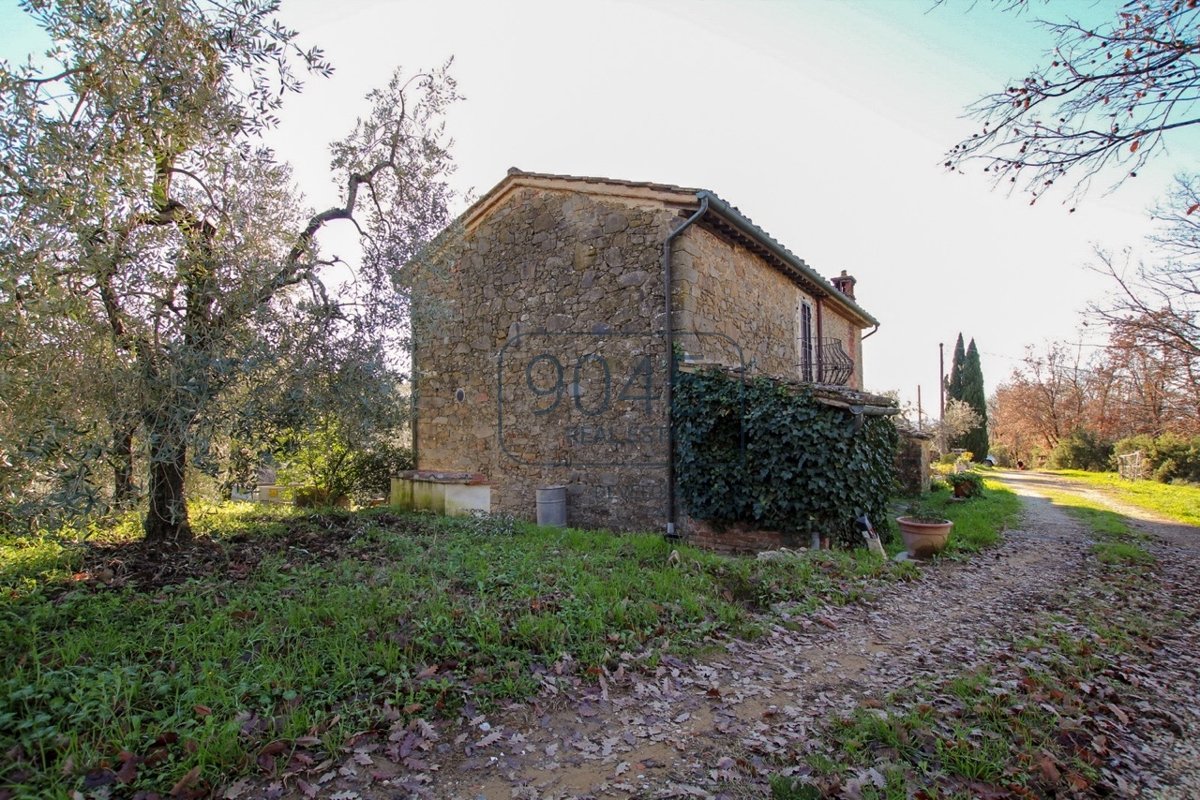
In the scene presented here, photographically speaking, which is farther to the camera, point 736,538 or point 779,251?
point 779,251

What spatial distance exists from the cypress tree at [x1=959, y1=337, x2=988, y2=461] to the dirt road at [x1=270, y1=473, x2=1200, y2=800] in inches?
1072

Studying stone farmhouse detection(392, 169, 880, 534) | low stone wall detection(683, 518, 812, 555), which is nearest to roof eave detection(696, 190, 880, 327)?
stone farmhouse detection(392, 169, 880, 534)

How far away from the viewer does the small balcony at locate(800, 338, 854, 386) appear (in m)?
12.3

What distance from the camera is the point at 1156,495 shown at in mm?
14508

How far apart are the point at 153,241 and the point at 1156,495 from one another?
20.6 meters

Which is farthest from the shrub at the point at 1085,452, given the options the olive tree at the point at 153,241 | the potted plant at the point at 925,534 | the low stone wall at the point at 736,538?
the olive tree at the point at 153,241

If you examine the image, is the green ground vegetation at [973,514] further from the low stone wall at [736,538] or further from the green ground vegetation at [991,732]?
the green ground vegetation at [991,732]

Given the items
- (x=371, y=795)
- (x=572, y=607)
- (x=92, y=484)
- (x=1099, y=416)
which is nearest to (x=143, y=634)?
(x=92, y=484)

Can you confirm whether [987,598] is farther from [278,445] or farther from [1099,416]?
[1099,416]

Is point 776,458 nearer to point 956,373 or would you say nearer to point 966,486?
point 966,486

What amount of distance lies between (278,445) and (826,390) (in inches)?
245

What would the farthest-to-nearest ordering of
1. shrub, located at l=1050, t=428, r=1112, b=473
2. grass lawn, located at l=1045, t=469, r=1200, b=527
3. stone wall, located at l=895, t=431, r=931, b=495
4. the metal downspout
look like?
shrub, located at l=1050, t=428, r=1112, b=473 < stone wall, located at l=895, t=431, r=931, b=495 < grass lawn, located at l=1045, t=469, r=1200, b=527 < the metal downspout

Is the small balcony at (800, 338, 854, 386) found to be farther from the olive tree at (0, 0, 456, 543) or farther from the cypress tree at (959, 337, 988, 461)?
the cypress tree at (959, 337, 988, 461)

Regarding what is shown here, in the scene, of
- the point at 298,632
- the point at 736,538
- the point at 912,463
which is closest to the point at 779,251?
the point at 736,538
